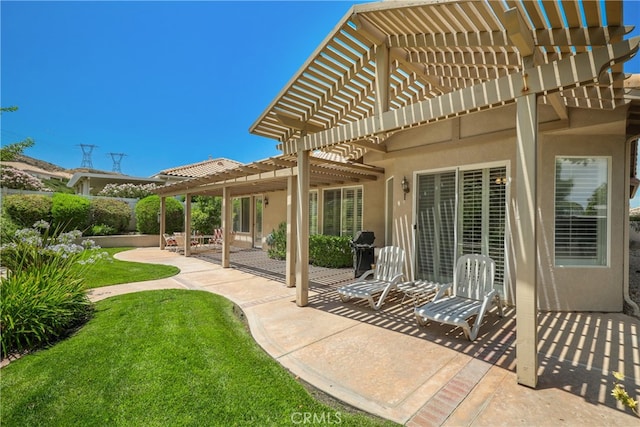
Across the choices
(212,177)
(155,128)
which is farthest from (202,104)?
(212,177)

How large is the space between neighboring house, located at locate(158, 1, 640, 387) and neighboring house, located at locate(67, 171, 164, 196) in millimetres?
20921

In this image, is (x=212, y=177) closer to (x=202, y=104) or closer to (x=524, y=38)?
(x=524, y=38)

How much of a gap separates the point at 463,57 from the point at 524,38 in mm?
1659

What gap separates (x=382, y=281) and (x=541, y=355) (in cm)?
297

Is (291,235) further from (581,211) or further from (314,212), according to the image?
(581,211)

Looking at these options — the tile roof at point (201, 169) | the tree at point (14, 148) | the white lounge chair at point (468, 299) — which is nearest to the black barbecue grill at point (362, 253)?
the white lounge chair at point (468, 299)

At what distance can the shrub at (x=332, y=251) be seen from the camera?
9953 mm

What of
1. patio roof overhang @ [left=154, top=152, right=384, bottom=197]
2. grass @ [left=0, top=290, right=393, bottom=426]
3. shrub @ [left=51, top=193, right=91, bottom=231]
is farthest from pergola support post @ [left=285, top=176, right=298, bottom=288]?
shrub @ [left=51, top=193, right=91, bottom=231]

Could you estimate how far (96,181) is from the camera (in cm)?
2402

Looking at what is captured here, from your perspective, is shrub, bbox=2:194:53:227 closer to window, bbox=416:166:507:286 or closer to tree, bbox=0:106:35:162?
Answer: tree, bbox=0:106:35:162

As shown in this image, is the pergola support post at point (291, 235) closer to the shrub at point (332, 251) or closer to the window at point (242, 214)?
the shrub at point (332, 251)

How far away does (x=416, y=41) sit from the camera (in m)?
3.96
